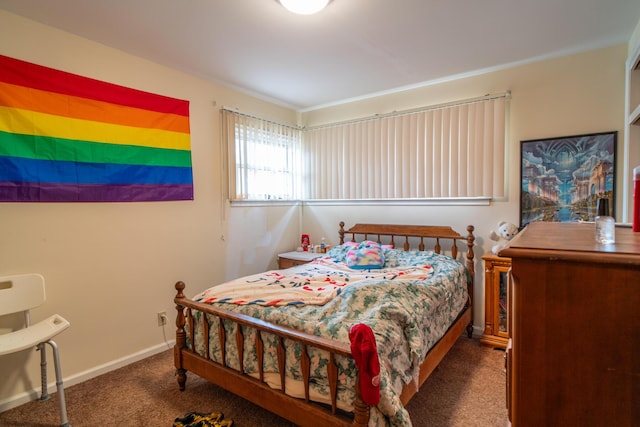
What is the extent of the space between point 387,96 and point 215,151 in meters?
1.99

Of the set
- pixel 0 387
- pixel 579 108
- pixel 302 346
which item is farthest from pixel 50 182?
pixel 579 108

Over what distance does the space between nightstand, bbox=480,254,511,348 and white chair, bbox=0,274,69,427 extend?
3143mm

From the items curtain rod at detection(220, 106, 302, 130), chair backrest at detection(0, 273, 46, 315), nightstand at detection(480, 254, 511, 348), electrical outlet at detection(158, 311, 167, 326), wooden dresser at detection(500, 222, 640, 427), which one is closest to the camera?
wooden dresser at detection(500, 222, 640, 427)

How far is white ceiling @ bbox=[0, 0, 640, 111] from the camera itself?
2045 millimetres

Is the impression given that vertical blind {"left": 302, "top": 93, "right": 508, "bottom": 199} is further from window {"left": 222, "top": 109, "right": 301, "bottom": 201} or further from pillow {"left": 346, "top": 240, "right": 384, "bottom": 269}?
pillow {"left": 346, "top": 240, "right": 384, "bottom": 269}

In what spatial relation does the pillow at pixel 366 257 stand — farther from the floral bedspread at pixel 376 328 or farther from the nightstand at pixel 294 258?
the nightstand at pixel 294 258

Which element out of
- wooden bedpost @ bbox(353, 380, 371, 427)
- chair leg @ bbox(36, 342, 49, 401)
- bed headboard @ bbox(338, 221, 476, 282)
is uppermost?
bed headboard @ bbox(338, 221, 476, 282)

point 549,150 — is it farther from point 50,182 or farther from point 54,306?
point 54,306

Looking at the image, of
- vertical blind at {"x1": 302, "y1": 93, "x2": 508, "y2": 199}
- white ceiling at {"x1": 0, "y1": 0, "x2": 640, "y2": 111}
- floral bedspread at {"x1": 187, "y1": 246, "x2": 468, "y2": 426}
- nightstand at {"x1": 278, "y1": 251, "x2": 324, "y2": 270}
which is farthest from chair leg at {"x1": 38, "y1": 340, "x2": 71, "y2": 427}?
vertical blind at {"x1": 302, "y1": 93, "x2": 508, "y2": 199}

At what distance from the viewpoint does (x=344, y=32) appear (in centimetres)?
236

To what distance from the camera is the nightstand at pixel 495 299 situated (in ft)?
9.21

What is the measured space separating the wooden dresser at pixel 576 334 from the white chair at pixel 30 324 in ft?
7.62

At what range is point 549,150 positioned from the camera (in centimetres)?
280

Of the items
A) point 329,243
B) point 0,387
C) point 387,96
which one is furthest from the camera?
point 329,243
